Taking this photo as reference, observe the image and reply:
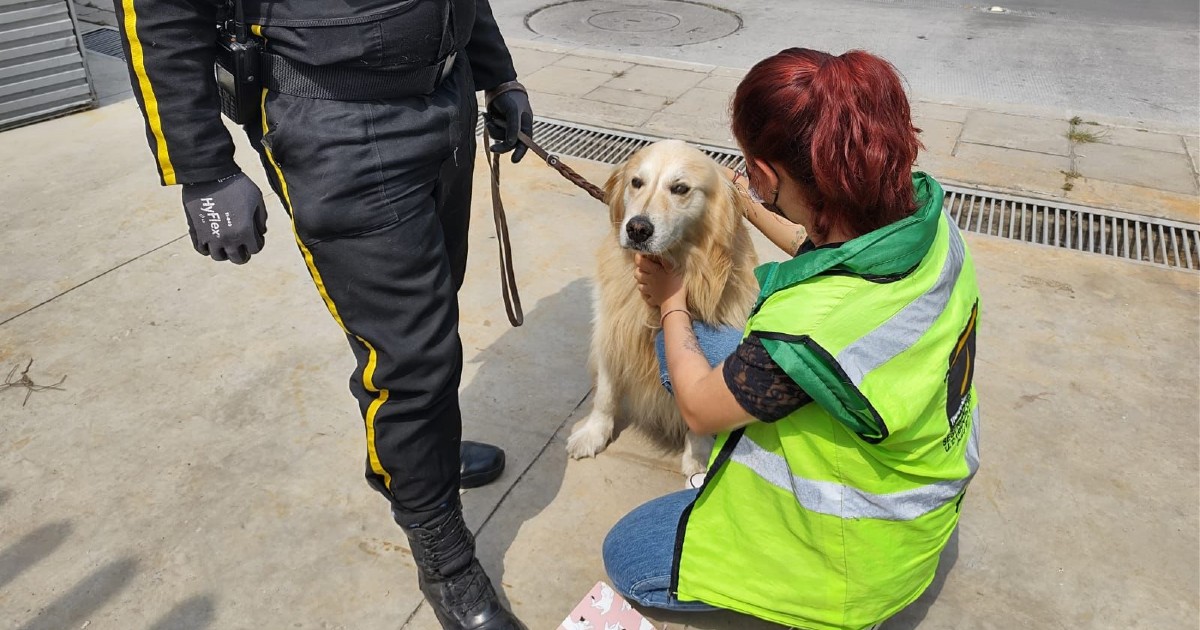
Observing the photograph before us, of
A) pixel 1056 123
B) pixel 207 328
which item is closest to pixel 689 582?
pixel 207 328

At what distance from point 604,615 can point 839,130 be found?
1305 mm

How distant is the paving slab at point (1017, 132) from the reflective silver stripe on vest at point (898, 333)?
381cm

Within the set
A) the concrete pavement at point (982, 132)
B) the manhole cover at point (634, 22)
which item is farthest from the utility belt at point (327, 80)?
the manhole cover at point (634, 22)

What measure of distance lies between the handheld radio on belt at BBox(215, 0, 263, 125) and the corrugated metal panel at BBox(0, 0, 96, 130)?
14.5 feet

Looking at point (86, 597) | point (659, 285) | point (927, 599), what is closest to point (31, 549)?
point (86, 597)

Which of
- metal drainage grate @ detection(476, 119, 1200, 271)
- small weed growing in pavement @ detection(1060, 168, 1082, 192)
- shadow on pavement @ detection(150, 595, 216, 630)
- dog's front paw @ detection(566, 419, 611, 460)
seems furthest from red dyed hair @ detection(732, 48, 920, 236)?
small weed growing in pavement @ detection(1060, 168, 1082, 192)

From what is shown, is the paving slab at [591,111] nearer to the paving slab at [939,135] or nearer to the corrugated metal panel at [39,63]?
the paving slab at [939,135]

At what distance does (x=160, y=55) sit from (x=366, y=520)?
4.57ft

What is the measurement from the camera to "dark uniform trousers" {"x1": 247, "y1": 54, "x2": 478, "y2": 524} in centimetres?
166

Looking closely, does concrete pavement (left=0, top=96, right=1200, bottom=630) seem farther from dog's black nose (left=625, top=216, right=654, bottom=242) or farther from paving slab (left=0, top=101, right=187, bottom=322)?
dog's black nose (left=625, top=216, right=654, bottom=242)

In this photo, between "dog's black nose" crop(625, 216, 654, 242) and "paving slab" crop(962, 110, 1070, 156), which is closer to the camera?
"dog's black nose" crop(625, 216, 654, 242)

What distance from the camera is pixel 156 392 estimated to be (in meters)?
2.92

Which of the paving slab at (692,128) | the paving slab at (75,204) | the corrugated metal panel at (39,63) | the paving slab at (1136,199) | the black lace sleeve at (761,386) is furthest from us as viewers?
the corrugated metal panel at (39,63)

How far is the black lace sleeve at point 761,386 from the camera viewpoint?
Answer: 151cm
